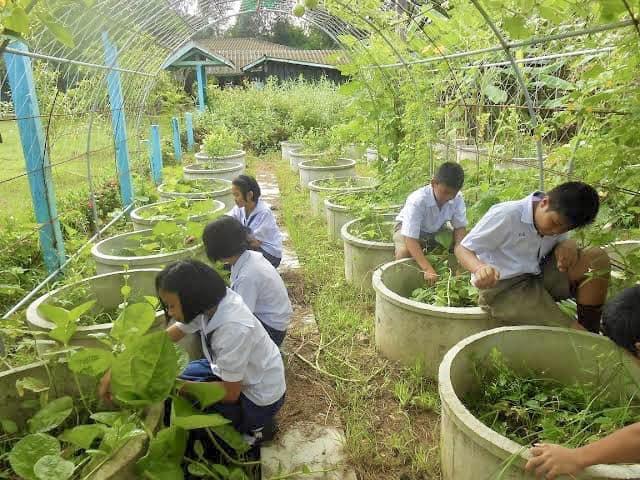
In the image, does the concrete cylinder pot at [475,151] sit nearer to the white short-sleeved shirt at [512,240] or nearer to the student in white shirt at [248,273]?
the white short-sleeved shirt at [512,240]

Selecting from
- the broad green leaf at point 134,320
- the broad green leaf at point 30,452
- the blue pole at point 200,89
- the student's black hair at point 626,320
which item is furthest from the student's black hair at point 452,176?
the blue pole at point 200,89

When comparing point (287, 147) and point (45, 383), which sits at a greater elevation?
point (287, 147)

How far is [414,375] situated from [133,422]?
1891mm

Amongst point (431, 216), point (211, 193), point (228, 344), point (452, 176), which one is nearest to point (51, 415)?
point (228, 344)

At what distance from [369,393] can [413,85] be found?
139 inches

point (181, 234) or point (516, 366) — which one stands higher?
point (181, 234)

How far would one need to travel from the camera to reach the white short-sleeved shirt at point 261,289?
9.68 ft

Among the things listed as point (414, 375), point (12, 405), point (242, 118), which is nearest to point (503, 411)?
point (414, 375)

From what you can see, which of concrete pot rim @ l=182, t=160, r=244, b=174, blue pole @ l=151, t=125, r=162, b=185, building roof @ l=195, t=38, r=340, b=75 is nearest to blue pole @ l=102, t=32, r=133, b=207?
concrete pot rim @ l=182, t=160, r=244, b=174

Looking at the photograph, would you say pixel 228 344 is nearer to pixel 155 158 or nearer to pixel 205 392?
Result: pixel 205 392

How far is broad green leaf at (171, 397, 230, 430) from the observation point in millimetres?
1906

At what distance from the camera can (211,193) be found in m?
6.23

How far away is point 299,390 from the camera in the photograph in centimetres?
322

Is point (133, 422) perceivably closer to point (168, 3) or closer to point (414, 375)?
point (414, 375)
